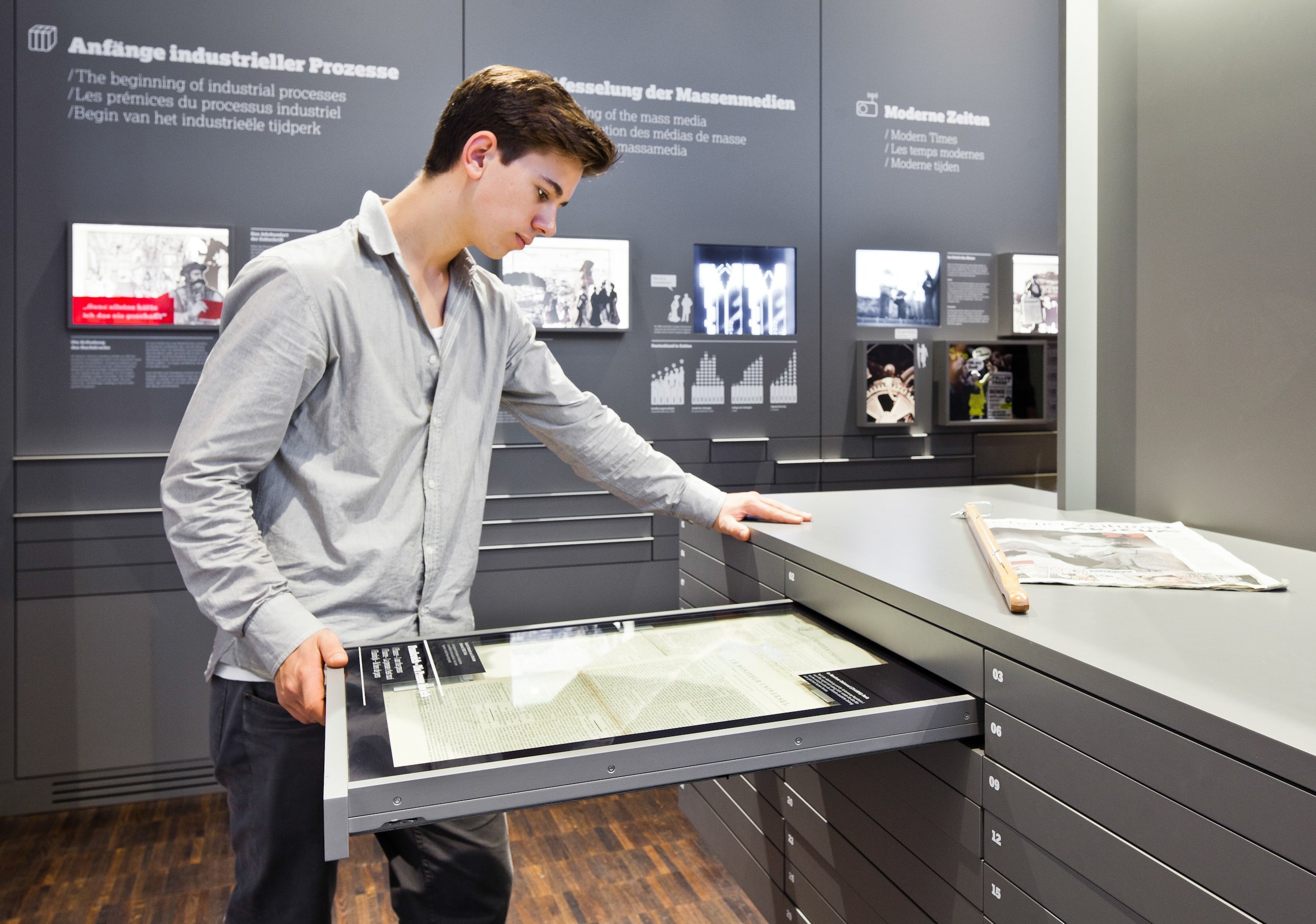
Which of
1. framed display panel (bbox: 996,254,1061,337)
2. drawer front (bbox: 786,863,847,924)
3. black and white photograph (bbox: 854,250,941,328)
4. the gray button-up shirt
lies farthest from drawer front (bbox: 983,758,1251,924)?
framed display panel (bbox: 996,254,1061,337)

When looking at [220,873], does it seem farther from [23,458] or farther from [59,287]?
[59,287]

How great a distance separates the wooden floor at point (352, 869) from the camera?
2531 millimetres

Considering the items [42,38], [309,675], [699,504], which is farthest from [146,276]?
[309,675]

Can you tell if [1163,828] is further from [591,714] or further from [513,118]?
[513,118]

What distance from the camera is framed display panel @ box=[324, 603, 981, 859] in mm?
975

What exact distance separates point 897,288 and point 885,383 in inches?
16.2

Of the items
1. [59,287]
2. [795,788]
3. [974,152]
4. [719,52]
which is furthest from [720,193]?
[795,788]

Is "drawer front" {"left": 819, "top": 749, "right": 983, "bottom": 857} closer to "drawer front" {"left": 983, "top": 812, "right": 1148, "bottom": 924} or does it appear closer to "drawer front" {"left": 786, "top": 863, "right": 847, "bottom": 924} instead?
"drawer front" {"left": 983, "top": 812, "right": 1148, "bottom": 924}

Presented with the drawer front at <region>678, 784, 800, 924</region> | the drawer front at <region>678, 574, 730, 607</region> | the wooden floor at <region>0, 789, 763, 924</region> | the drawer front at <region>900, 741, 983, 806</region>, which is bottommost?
the wooden floor at <region>0, 789, 763, 924</region>

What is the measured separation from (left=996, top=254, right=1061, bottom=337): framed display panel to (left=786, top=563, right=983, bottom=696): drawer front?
2.86 m

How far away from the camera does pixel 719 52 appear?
375 centimetres

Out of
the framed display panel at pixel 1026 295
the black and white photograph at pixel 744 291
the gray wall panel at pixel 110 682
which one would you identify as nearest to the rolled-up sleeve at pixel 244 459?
the gray wall panel at pixel 110 682

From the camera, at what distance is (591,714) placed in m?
1.15

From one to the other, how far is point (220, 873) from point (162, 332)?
69.8 inches
